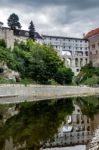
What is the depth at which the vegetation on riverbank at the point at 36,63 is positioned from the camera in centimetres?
7719

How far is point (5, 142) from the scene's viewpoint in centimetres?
2012

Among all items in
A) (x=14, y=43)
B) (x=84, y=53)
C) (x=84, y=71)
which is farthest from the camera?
(x=84, y=53)

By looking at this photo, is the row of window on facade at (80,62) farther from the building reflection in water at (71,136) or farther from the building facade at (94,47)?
the building reflection in water at (71,136)

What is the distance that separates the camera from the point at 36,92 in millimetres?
68000

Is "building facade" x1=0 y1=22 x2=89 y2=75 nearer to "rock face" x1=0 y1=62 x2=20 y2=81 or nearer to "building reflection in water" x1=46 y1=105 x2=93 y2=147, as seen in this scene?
"rock face" x1=0 y1=62 x2=20 y2=81

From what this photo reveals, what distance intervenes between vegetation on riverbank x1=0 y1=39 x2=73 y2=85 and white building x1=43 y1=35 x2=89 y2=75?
121 feet

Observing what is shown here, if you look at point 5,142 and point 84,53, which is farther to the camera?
point 84,53

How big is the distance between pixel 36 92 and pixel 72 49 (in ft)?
234

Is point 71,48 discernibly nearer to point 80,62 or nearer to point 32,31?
point 80,62

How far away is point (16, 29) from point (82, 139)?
290 feet

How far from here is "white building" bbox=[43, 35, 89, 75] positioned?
128 meters

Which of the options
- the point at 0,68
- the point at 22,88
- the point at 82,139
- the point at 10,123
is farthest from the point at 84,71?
the point at 82,139

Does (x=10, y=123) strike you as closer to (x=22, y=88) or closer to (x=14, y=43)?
(x=22, y=88)

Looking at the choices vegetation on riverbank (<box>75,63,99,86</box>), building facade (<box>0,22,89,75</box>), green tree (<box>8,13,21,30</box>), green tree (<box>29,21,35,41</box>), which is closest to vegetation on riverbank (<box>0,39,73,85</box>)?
vegetation on riverbank (<box>75,63,99,86</box>)
